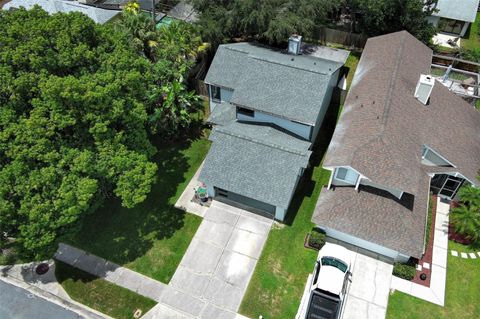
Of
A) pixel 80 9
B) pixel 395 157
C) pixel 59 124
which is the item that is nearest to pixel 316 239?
pixel 395 157

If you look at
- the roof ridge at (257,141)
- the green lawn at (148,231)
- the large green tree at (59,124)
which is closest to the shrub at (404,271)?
the roof ridge at (257,141)

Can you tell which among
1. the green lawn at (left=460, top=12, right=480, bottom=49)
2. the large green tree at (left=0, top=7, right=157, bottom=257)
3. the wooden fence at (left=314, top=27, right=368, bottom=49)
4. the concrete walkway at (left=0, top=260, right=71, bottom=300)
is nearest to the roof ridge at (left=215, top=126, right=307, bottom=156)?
the large green tree at (left=0, top=7, right=157, bottom=257)

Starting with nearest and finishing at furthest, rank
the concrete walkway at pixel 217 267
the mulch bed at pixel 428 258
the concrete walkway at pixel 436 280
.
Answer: the concrete walkway at pixel 217 267, the concrete walkway at pixel 436 280, the mulch bed at pixel 428 258

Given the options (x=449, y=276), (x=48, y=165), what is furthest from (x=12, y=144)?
(x=449, y=276)

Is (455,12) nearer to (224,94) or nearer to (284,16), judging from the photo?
(284,16)

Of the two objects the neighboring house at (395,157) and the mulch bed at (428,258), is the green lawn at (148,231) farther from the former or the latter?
the mulch bed at (428,258)

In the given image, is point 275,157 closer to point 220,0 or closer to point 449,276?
point 449,276

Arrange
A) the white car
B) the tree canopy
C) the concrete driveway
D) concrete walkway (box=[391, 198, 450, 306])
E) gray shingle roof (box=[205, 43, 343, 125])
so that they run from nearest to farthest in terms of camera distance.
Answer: the white car → the concrete driveway → concrete walkway (box=[391, 198, 450, 306]) → gray shingle roof (box=[205, 43, 343, 125]) → the tree canopy

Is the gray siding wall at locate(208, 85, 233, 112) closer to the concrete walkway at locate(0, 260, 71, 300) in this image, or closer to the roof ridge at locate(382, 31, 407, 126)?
the roof ridge at locate(382, 31, 407, 126)
